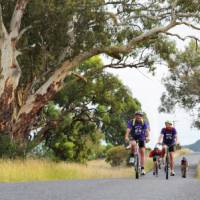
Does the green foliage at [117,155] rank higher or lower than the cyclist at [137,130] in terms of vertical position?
higher

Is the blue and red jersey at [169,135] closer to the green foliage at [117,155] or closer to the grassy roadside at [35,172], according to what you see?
the grassy roadside at [35,172]

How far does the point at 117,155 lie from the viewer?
2055 inches

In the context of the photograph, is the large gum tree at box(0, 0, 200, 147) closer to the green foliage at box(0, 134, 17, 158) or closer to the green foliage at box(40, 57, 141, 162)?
the green foliage at box(0, 134, 17, 158)

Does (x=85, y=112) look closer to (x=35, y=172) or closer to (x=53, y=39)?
(x=53, y=39)

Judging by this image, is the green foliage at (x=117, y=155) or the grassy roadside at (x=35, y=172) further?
the green foliage at (x=117, y=155)

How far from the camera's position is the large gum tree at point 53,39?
90.1 ft

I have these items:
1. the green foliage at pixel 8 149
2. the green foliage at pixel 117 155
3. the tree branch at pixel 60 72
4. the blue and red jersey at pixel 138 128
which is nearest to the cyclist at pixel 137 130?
the blue and red jersey at pixel 138 128

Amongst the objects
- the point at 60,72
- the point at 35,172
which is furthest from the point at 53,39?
the point at 35,172

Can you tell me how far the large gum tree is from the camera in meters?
27.5

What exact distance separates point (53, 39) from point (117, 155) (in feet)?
81.2

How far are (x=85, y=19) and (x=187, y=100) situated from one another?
2786 centimetres

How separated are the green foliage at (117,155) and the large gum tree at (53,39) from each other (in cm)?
2025

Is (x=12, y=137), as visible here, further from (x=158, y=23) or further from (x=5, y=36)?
(x=158, y=23)

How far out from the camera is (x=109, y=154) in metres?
52.8
